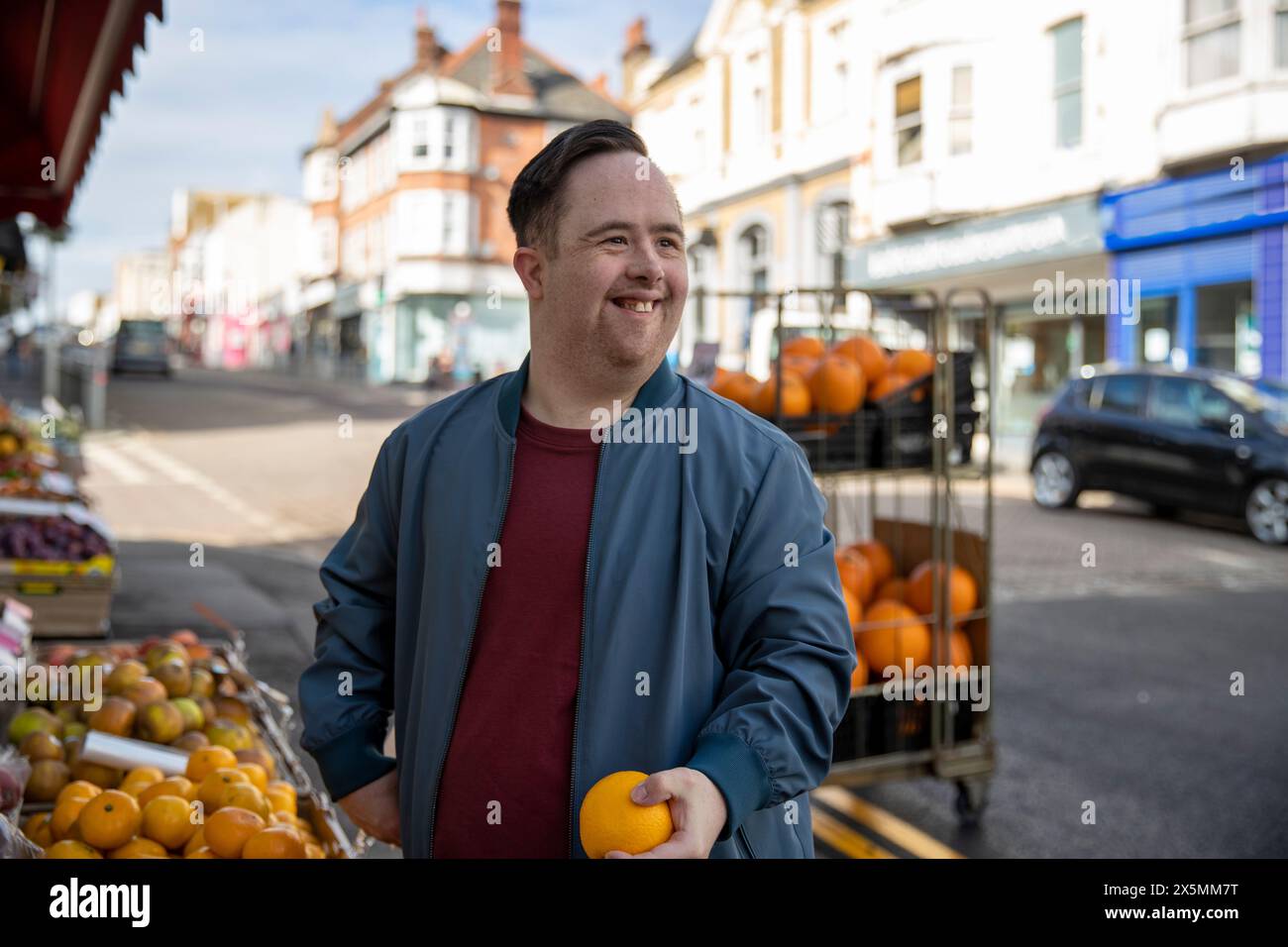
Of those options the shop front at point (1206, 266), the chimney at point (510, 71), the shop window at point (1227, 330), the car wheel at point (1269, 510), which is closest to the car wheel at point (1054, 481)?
the car wheel at point (1269, 510)

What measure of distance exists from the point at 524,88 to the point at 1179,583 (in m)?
29.4

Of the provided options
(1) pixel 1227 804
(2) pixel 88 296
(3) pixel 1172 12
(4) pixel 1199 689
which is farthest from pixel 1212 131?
(2) pixel 88 296

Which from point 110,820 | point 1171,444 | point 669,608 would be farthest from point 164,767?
point 1171,444

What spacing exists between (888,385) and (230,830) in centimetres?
290

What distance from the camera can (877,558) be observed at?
194 inches

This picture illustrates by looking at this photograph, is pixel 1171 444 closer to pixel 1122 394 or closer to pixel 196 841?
pixel 1122 394

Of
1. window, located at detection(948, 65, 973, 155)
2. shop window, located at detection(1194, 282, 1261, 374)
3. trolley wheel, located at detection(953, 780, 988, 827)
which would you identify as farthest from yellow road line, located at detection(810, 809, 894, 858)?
window, located at detection(948, 65, 973, 155)

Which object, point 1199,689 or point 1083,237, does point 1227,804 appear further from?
point 1083,237

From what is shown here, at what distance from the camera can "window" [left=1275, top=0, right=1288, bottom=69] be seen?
16438 mm

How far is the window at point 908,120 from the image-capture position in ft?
72.2

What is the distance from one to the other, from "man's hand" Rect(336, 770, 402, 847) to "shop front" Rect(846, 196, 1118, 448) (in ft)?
63.8

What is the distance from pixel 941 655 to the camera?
15.2 ft

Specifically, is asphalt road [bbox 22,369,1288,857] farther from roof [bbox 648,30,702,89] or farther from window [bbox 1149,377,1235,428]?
roof [bbox 648,30,702,89]

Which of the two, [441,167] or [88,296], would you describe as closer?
[441,167]
